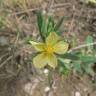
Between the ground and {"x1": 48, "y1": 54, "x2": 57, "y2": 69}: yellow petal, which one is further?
the ground

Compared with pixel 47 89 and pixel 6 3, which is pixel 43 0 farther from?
pixel 47 89

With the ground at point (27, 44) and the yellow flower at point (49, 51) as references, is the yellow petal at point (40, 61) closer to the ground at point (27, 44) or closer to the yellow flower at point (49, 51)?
the yellow flower at point (49, 51)

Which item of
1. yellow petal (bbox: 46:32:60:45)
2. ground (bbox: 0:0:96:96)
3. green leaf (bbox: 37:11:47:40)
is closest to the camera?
yellow petal (bbox: 46:32:60:45)

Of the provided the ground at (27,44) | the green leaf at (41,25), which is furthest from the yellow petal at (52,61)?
the ground at (27,44)

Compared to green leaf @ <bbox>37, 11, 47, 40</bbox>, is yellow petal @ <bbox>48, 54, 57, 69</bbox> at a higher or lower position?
lower

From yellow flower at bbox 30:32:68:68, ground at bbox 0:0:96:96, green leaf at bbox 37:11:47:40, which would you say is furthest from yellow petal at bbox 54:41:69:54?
ground at bbox 0:0:96:96

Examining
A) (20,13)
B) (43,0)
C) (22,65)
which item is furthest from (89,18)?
(22,65)

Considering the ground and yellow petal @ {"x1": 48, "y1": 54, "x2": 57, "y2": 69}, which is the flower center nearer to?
yellow petal @ {"x1": 48, "y1": 54, "x2": 57, "y2": 69}
